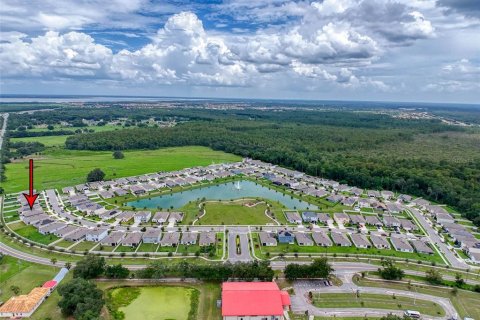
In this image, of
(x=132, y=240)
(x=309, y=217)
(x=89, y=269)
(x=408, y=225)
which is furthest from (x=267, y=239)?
(x=408, y=225)

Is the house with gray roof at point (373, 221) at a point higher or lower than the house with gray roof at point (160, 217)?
higher

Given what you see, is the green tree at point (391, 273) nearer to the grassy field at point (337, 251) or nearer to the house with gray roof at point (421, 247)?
the grassy field at point (337, 251)

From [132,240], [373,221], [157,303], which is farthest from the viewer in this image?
[373,221]

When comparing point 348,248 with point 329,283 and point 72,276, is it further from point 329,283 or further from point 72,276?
point 72,276

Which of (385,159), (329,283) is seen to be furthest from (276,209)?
(385,159)

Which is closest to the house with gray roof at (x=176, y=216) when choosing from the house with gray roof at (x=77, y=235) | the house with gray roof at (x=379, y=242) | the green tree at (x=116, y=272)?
the house with gray roof at (x=77, y=235)

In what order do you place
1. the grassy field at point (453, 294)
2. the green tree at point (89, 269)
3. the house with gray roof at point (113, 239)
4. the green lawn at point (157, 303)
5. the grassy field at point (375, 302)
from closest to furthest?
the green lawn at point (157, 303), the grassy field at point (375, 302), the grassy field at point (453, 294), the green tree at point (89, 269), the house with gray roof at point (113, 239)

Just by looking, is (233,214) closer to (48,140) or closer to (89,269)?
(89,269)
